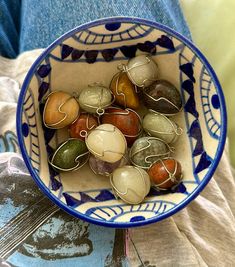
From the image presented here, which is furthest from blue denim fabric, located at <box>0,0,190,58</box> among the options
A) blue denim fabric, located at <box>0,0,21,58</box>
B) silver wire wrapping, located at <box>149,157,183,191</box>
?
silver wire wrapping, located at <box>149,157,183,191</box>

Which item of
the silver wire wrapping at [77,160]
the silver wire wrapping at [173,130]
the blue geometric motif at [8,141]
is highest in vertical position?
the silver wire wrapping at [173,130]

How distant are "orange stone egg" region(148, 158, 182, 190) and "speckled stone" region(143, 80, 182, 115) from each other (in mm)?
56

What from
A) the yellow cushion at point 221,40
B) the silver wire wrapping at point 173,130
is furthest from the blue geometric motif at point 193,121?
the yellow cushion at point 221,40

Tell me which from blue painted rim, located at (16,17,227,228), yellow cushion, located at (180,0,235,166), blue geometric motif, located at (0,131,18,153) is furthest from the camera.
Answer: yellow cushion, located at (180,0,235,166)

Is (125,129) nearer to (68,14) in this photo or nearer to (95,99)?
(95,99)

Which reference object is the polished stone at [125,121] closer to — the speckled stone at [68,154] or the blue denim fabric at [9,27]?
the speckled stone at [68,154]

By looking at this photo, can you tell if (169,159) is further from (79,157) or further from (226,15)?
(226,15)

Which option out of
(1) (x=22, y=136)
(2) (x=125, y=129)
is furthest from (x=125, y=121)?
(1) (x=22, y=136)

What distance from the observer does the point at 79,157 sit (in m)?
0.47

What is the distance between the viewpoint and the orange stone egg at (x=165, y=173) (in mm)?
452

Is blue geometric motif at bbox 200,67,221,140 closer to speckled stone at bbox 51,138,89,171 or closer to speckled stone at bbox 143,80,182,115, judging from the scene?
speckled stone at bbox 143,80,182,115

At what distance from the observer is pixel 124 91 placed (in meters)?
0.48

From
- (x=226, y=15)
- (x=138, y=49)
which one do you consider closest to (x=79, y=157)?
(x=138, y=49)

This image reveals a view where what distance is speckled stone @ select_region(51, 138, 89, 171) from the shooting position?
1.52 feet
